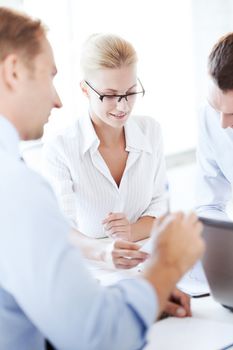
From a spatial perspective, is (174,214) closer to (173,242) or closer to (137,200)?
(173,242)

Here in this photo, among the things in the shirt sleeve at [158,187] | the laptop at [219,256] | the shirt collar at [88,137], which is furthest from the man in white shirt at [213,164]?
the laptop at [219,256]

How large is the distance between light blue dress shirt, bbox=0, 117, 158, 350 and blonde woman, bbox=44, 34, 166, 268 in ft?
3.27

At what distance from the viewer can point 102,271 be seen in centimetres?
187

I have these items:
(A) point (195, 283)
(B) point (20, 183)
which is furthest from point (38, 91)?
(A) point (195, 283)

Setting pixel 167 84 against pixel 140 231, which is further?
pixel 167 84

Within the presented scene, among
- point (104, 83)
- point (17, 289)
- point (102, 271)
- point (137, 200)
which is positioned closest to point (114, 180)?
point (137, 200)

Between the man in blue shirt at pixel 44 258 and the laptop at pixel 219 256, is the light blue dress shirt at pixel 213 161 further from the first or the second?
the man in blue shirt at pixel 44 258

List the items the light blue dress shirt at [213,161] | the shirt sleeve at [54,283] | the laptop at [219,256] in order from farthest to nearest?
the light blue dress shirt at [213,161], the laptop at [219,256], the shirt sleeve at [54,283]

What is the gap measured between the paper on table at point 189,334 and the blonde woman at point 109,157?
2.09 ft

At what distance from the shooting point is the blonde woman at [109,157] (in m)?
2.21

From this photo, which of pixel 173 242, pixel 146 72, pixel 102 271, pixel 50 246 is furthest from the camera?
pixel 146 72

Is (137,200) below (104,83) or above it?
below

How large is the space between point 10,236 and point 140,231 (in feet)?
4.05

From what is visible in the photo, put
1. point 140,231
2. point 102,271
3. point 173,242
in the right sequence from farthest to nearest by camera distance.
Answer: point 140,231 < point 102,271 < point 173,242
